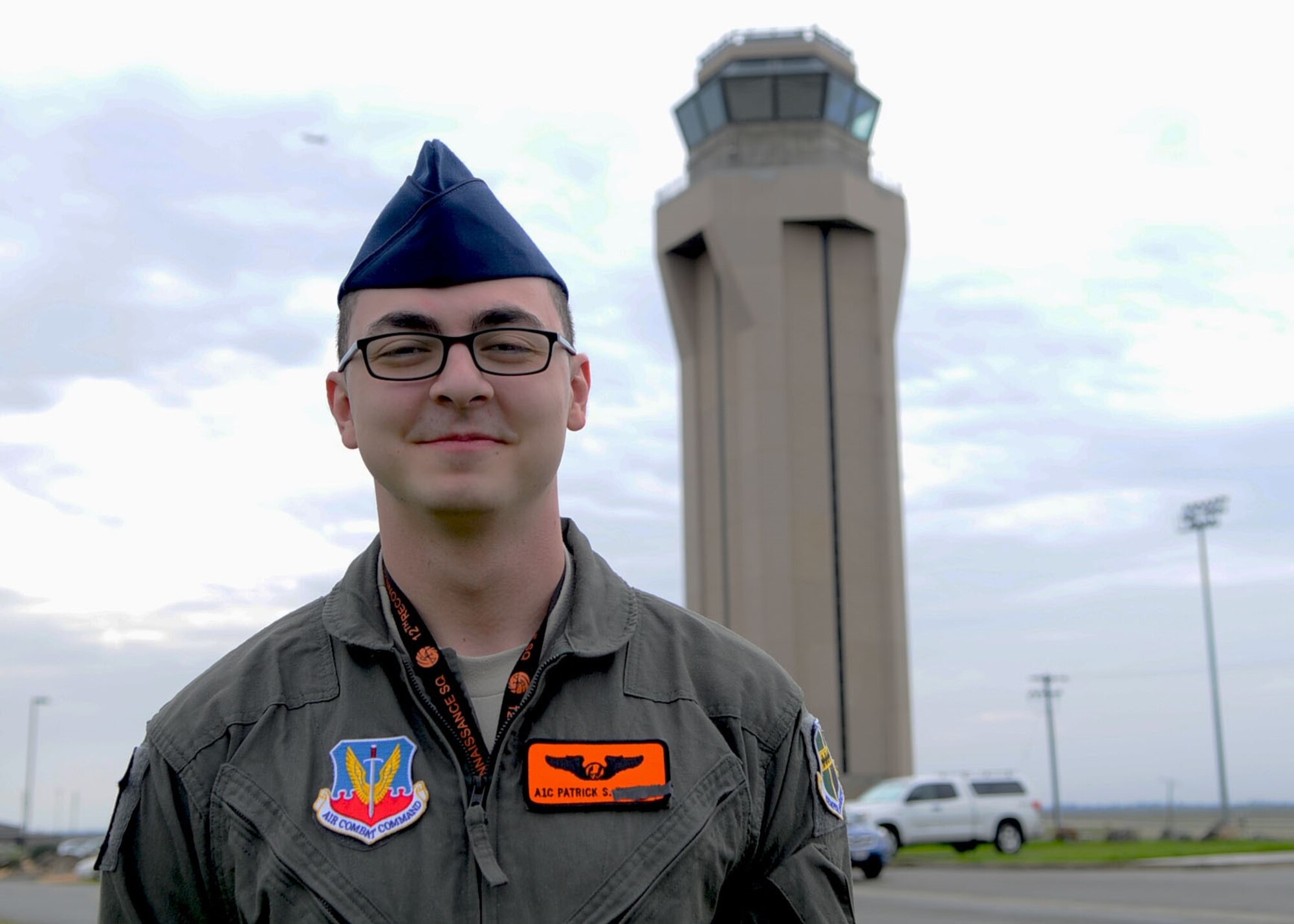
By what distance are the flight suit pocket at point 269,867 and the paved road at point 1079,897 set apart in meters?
13.0

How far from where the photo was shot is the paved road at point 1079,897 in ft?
47.8

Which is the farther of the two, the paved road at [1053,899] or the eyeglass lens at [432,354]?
the paved road at [1053,899]

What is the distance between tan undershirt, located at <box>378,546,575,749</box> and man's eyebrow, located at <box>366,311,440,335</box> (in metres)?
0.58

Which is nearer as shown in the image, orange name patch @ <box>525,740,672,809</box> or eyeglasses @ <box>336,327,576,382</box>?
orange name patch @ <box>525,740,672,809</box>

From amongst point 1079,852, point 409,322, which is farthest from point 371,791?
point 1079,852

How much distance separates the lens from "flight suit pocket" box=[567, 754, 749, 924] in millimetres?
2451

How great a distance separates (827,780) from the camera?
9.26 feet

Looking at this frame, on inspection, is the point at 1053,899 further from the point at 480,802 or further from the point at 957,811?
the point at 480,802

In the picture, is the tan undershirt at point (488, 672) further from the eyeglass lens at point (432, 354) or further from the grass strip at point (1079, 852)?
the grass strip at point (1079, 852)

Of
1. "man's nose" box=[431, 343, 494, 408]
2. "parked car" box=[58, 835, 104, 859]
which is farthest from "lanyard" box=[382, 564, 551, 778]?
"parked car" box=[58, 835, 104, 859]

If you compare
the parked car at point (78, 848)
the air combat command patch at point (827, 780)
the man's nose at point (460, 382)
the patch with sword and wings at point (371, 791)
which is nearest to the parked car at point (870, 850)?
the air combat command patch at point (827, 780)

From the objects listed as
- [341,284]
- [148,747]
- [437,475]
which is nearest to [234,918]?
[148,747]

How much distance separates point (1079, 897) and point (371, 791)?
1689 centimetres

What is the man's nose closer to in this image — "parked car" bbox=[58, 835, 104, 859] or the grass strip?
the grass strip
